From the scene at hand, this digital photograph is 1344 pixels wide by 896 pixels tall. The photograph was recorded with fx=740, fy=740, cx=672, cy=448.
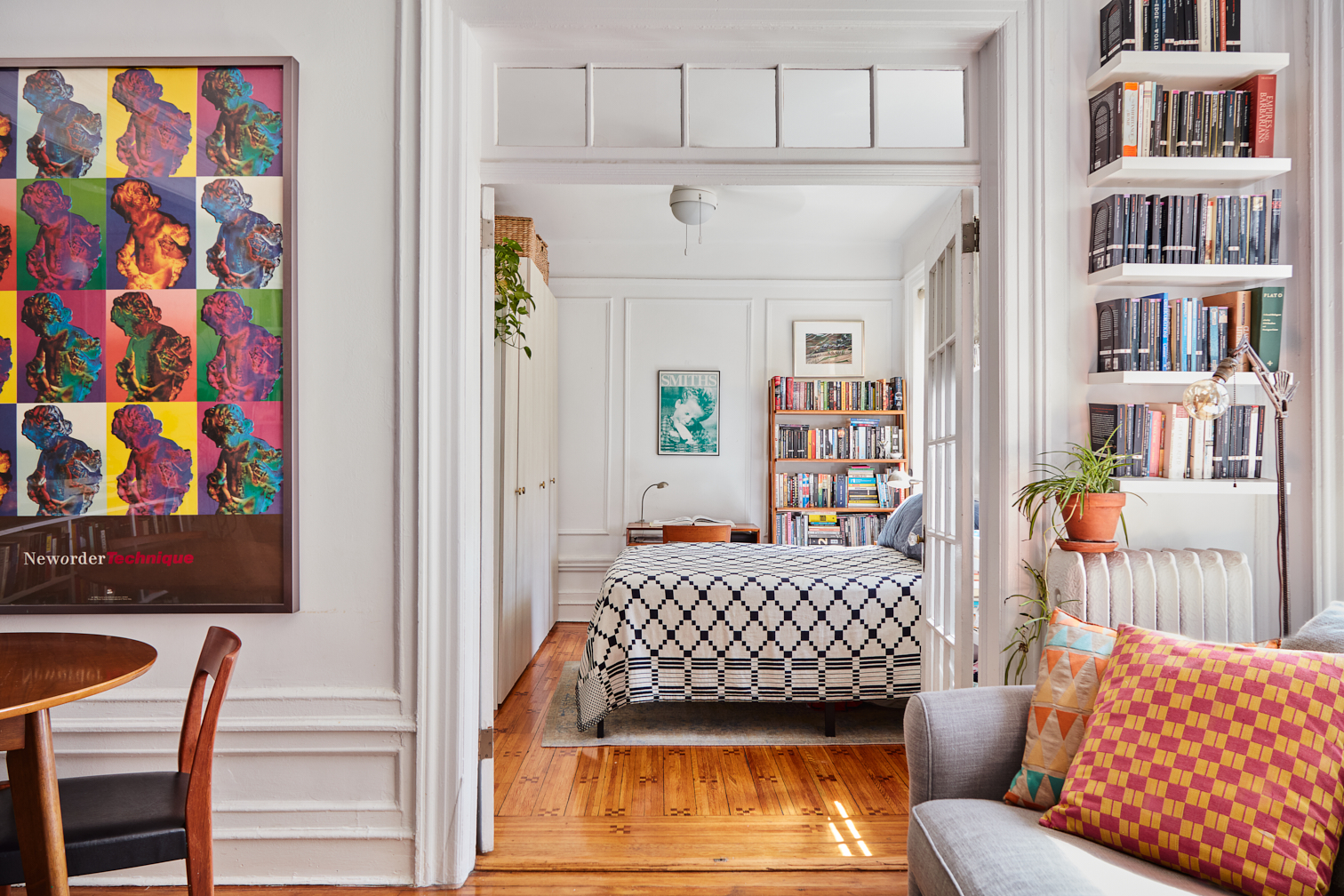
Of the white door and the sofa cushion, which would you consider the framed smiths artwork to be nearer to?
the sofa cushion

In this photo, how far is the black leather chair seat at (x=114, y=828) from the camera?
1347mm

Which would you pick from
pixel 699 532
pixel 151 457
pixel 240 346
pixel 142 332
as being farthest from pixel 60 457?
pixel 699 532

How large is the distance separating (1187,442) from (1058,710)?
88 centimetres

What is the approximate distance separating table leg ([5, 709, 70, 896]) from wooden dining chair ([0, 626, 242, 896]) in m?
0.04

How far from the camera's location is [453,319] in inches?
80.2

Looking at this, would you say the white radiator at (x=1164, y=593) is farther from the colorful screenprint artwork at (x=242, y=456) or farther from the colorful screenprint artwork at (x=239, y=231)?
the colorful screenprint artwork at (x=239, y=231)

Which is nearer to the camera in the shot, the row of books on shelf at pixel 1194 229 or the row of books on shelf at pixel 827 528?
the row of books on shelf at pixel 1194 229

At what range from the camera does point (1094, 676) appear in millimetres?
1521

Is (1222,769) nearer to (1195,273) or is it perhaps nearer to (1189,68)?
(1195,273)

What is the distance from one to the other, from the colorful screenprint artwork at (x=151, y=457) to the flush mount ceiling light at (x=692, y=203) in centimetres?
285

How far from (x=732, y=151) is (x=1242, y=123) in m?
1.33

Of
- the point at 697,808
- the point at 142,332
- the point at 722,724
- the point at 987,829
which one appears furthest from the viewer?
the point at 722,724

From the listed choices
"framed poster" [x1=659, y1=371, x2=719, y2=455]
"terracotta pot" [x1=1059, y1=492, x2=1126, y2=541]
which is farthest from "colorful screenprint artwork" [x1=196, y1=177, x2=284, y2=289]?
"framed poster" [x1=659, y1=371, x2=719, y2=455]

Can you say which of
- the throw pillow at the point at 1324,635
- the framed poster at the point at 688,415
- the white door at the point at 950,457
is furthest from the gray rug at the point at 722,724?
the framed poster at the point at 688,415
